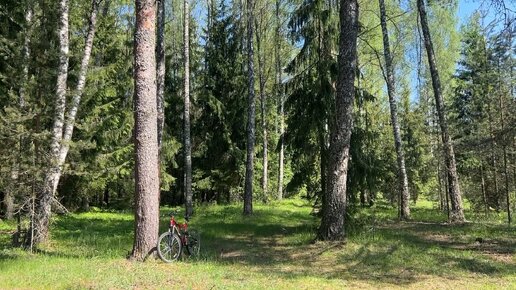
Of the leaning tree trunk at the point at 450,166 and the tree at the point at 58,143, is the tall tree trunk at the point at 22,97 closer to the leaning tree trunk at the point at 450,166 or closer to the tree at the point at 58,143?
the tree at the point at 58,143

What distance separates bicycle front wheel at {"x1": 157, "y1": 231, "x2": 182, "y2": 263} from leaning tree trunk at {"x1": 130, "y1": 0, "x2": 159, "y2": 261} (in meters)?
0.29

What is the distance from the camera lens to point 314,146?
13312 mm

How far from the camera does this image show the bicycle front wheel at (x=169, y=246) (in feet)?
28.3

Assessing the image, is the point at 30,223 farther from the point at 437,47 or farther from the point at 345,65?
the point at 437,47

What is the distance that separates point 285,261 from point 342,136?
319 cm

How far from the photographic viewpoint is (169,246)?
8867 mm

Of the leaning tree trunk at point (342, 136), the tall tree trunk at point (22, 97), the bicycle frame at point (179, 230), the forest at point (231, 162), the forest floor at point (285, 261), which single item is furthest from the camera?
the leaning tree trunk at point (342, 136)

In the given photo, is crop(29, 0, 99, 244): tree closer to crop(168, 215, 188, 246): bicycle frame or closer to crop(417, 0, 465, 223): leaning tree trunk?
crop(168, 215, 188, 246): bicycle frame

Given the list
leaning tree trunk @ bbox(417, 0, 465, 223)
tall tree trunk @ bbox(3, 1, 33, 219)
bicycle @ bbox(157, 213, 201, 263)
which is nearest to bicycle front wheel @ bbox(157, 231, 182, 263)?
bicycle @ bbox(157, 213, 201, 263)

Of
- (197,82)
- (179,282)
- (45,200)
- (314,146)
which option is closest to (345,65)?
(314,146)

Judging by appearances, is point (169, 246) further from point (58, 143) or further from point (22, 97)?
point (22, 97)

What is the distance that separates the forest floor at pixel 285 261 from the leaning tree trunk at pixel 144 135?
53 centimetres

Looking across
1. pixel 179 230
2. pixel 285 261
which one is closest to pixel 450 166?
pixel 285 261

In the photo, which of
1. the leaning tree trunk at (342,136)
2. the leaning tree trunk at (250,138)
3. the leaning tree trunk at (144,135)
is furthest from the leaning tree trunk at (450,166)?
the leaning tree trunk at (144,135)
